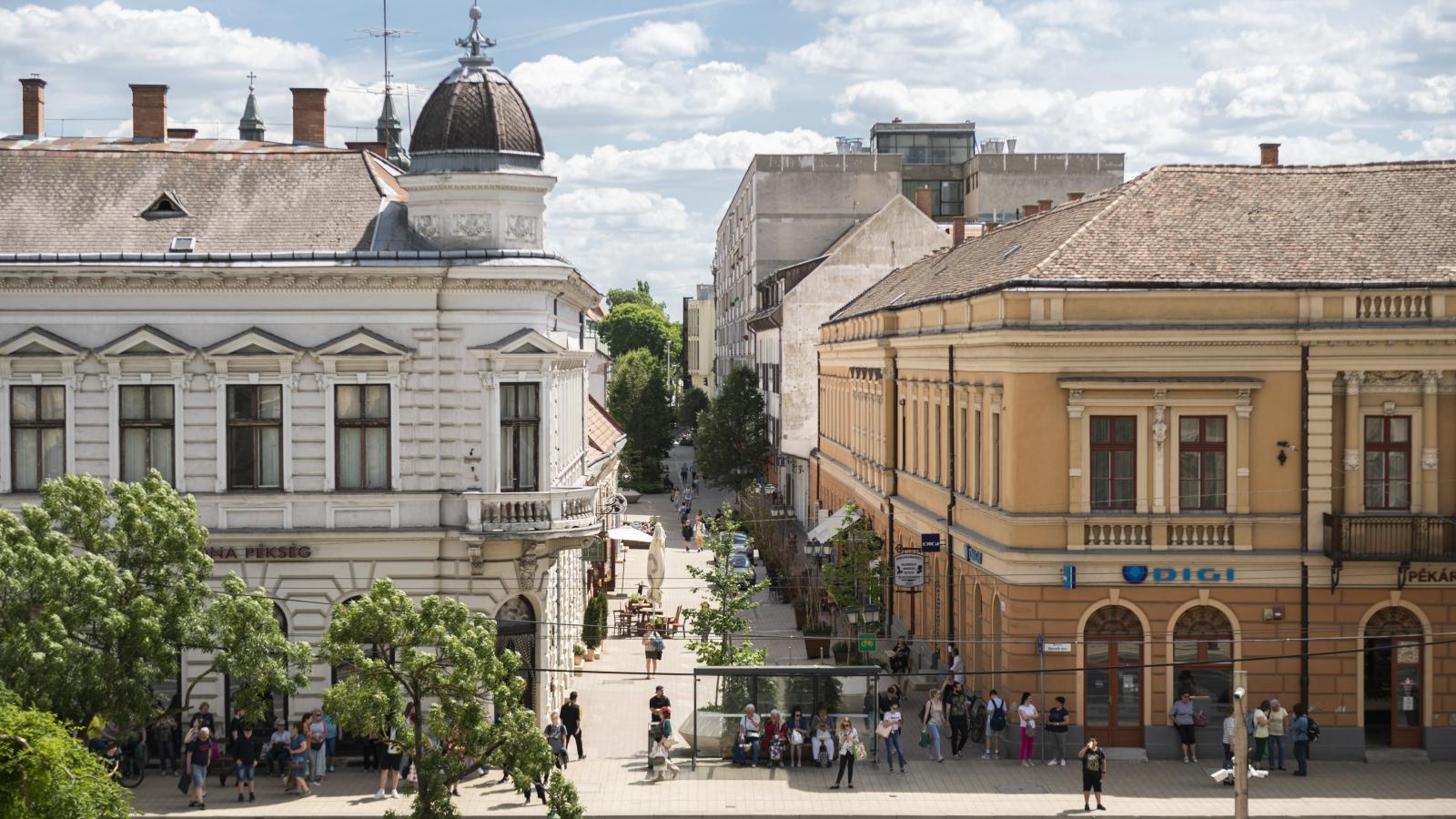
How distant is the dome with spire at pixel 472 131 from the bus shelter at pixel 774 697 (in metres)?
11.3

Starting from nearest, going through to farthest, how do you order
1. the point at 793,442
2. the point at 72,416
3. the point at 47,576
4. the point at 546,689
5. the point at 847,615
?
1. the point at 47,576
2. the point at 72,416
3. the point at 546,689
4. the point at 847,615
5. the point at 793,442

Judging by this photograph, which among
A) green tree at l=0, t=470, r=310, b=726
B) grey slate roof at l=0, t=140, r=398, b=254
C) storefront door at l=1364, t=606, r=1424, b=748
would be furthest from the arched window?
grey slate roof at l=0, t=140, r=398, b=254

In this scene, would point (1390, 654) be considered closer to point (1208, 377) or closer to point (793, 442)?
point (1208, 377)

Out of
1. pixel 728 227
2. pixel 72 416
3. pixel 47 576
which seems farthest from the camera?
pixel 728 227

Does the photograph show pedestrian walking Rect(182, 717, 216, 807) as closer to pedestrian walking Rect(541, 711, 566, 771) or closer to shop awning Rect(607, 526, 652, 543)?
pedestrian walking Rect(541, 711, 566, 771)

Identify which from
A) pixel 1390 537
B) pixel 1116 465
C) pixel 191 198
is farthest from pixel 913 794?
Answer: pixel 191 198

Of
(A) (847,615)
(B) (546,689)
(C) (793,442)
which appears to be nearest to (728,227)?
(C) (793,442)

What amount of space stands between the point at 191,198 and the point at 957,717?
19.6 metres

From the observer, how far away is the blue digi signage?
35.6 m

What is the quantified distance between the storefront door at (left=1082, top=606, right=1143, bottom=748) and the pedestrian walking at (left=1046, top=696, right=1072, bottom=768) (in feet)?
2.11

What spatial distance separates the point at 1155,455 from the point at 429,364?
14786 millimetres

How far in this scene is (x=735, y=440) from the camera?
3674 inches

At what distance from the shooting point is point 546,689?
126ft

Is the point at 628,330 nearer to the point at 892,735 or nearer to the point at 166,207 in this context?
the point at 166,207
